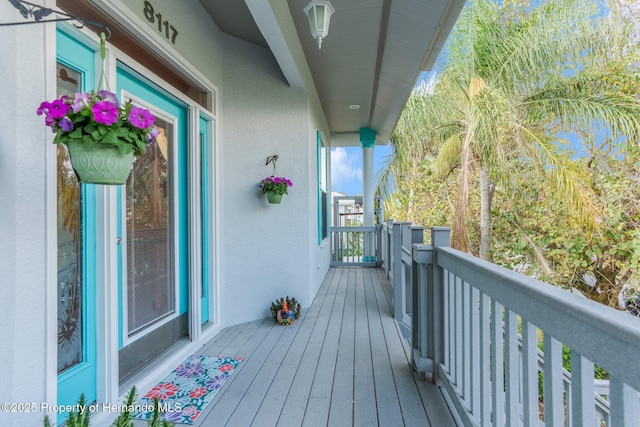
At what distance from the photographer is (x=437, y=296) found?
208cm

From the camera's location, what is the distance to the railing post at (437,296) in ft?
6.80

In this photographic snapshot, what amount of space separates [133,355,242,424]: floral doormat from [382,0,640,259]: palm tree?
417 cm

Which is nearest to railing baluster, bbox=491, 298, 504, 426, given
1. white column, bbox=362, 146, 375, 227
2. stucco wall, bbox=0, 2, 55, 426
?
stucco wall, bbox=0, 2, 55, 426

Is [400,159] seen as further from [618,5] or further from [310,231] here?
[310,231]

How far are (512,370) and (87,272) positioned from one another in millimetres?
1966

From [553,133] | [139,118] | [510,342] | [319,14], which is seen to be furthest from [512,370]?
[553,133]

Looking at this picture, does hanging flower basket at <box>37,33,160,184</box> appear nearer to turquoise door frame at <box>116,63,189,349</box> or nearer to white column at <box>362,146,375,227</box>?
turquoise door frame at <box>116,63,189,349</box>

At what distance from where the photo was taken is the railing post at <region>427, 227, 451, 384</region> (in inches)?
81.6

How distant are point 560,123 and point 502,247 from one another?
95.1 inches

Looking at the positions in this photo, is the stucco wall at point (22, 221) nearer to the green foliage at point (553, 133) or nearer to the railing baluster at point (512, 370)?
the railing baluster at point (512, 370)

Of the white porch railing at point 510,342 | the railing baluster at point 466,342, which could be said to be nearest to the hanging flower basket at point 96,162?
the white porch railing at point 510,342

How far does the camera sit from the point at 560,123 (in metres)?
5.37

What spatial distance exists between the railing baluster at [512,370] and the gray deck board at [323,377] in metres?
0.72

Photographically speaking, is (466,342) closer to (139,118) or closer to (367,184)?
(139,118)
